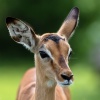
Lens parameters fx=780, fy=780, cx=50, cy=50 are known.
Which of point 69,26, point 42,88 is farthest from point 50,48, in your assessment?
point 69,26

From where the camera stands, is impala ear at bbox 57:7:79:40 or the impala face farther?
impala ear at bbox 57:7:79:40

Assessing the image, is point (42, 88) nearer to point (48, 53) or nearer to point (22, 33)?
point (48, 53)

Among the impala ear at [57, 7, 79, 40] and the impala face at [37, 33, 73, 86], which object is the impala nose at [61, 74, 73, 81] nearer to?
the impala face at [37, 33, 73, 86]

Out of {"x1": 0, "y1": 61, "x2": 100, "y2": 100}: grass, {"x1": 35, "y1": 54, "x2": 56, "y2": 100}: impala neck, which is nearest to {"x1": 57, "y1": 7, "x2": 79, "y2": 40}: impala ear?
{"x1": 35, "y1": 54, "x2": 56, "y2": 100}: impala neck

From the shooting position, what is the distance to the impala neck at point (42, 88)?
26.5 ft

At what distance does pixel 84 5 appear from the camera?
17.8 metres

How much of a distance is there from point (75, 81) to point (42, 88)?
18.4 feet

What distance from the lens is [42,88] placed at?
8.16 meters

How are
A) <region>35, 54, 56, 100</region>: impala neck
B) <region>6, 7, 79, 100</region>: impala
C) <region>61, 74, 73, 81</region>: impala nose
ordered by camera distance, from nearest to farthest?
1. <region>61, 74, 73, 81</region>: impala nose
2. <region>6, 7, 79, 100</region>: impala
3. <region>35, 54, 56, 100</region>: impala neck

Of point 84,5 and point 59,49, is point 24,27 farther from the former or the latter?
point 84,5

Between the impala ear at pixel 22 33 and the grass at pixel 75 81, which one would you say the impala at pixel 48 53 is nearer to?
the impala ear at pixel 22 33

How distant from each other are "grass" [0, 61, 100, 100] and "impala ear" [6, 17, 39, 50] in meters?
3.67

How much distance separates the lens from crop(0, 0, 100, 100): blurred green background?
628 inches

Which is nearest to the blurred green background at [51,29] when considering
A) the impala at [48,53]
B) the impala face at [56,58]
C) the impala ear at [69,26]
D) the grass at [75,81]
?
the grass at [75,81]
